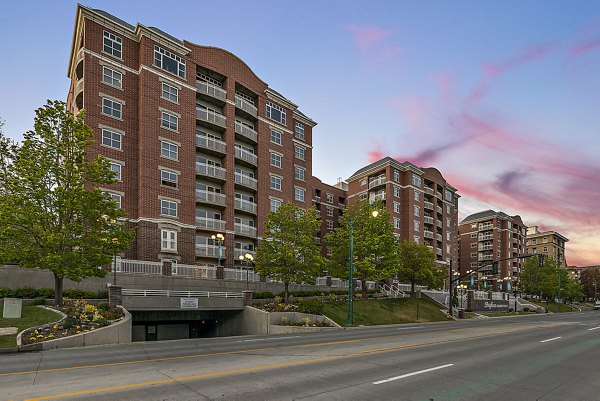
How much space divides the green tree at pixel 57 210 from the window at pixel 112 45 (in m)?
15.4

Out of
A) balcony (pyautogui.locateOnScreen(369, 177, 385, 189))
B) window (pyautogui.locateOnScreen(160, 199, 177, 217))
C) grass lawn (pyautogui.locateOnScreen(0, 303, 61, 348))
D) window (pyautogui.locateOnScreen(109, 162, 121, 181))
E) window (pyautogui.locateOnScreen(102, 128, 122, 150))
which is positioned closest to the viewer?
grass lawn (pyautogui.locateOnScreen(0, 303, 61, 348))

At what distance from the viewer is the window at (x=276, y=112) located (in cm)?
5019

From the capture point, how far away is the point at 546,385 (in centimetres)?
1058

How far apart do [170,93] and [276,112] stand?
15171mm

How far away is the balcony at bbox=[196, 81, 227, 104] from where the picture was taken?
42.1m

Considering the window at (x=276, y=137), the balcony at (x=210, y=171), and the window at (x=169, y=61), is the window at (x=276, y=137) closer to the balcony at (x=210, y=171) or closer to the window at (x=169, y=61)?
the balcony at (x=210, y=171)

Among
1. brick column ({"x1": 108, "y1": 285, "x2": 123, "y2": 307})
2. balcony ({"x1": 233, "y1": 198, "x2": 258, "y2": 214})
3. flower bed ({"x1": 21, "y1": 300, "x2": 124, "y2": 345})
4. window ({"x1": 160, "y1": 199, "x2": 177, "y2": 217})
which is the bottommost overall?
flower bed ({"x1": 21, "y1": 300, "x2": 124, "y2": 345})

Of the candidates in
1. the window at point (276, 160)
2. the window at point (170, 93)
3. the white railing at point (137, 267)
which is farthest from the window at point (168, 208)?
the window at point (276, 160)

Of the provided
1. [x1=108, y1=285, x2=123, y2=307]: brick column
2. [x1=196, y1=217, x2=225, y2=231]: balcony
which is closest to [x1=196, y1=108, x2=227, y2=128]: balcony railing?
[x1=196, y1=217, x2=225, y2=231]: balcony

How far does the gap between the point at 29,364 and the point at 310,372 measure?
8.77m

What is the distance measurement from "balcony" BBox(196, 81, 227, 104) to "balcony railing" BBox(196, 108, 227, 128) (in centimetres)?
169

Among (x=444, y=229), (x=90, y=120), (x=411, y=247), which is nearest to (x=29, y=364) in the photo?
(x=90, y=120)

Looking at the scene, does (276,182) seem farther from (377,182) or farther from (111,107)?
(377,182)

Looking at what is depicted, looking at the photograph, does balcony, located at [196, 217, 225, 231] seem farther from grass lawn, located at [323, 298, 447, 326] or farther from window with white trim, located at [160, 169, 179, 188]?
grass lawn, located at [323, 298, 447, 326]
